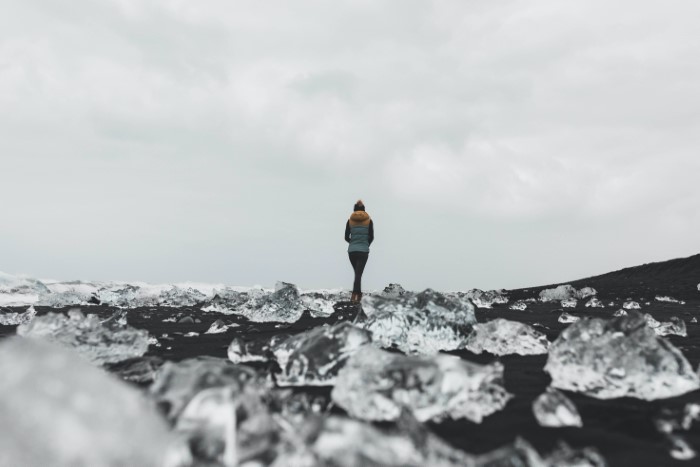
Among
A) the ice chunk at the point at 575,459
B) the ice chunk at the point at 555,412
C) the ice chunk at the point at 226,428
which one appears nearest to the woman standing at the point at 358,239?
the ice chunk at the point at 555,412

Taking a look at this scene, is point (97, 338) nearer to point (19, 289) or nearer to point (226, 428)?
point (226, 428)

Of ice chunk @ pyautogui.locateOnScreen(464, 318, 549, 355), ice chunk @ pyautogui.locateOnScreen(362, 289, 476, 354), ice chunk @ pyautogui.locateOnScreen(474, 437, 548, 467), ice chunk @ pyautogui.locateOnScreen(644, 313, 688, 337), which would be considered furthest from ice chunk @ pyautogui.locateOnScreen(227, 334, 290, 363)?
ice chunk @ pyautogui.locateOnScreen(644, 313, 688, 337)

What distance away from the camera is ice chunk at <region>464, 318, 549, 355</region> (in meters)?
2.58

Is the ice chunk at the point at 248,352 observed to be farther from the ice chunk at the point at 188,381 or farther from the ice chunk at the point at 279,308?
the ice chunk at the point at 279,308

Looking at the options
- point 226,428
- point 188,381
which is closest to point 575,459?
point 226,428

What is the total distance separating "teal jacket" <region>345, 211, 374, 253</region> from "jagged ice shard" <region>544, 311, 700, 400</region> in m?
7.01

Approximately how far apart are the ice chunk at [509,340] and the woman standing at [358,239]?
6216 millimetres

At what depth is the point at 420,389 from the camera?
1451 millimetres

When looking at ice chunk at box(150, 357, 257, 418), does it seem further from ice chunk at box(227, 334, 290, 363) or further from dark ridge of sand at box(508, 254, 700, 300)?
dark ridge of sand at box(508, 254, 700, 300)

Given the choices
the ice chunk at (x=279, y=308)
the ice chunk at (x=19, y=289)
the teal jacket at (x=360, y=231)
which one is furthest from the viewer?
the ice chunk at (x=19, y=289)

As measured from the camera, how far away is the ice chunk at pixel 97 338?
231 centimetres

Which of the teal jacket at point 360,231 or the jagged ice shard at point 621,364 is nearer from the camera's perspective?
the jagged ice shard at point 621,364

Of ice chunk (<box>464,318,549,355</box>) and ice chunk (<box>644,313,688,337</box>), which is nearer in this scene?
ice chunk (<box>464,318,549,355</box>)

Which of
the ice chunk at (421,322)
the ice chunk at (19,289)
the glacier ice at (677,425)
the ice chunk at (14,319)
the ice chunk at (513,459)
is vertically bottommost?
the glacier ice at (677,425)
